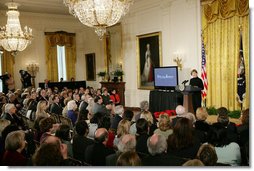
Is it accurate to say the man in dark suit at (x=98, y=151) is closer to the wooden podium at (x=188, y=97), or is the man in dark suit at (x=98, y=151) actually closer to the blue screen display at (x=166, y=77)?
the wooden podium at (x=188, y=97)

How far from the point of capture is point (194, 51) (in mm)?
10477

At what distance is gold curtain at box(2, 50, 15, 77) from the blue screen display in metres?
7.79

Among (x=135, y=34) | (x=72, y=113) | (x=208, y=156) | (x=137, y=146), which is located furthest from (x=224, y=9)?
(x=208, y=156)

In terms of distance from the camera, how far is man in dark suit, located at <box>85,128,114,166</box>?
3785mm

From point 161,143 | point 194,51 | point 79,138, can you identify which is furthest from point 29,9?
point 161,143

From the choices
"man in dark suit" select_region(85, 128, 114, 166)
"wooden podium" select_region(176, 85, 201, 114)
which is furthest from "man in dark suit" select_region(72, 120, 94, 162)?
"wooden podium" select_region(176, 85, 201, 114)

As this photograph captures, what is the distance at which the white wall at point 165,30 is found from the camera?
10495mm

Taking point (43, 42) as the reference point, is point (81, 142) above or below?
below

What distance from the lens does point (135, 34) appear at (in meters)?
13.2

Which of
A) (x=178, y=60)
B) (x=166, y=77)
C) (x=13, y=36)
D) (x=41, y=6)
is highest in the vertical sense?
(x=41, y=6)

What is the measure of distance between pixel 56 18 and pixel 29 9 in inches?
77.4

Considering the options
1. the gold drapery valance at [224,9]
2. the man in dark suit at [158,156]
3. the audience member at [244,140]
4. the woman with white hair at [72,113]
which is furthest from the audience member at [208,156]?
the gold drapery valance at [224,9]

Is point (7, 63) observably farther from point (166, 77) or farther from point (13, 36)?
point (166, 77)

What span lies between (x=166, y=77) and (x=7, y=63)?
8.45 meters
